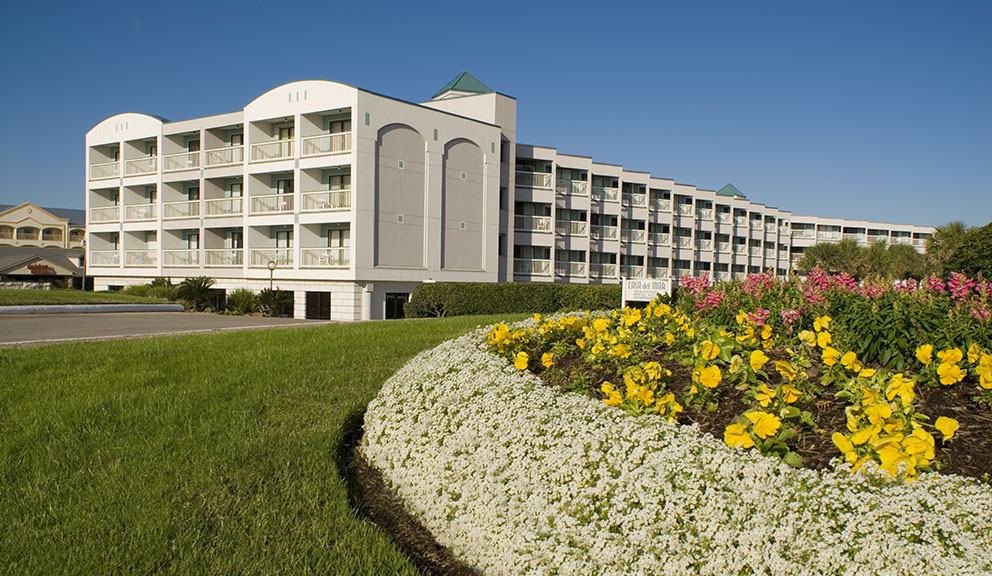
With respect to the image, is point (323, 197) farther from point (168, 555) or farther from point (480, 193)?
point (168, 555)

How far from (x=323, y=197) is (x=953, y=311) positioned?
29249 mm

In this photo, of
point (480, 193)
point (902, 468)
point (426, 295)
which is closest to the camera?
point (902, 468)

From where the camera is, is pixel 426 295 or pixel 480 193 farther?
pixel 480 193

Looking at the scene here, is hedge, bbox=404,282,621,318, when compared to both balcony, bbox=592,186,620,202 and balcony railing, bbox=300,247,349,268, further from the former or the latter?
balcony, bbox=592,186,620,202

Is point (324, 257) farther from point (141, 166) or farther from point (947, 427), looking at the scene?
point (947, 427)

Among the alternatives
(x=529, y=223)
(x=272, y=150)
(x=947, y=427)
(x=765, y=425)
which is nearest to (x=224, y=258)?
(x=272, y=150)

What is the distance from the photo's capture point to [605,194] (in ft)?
166

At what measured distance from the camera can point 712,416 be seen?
4.52 metres

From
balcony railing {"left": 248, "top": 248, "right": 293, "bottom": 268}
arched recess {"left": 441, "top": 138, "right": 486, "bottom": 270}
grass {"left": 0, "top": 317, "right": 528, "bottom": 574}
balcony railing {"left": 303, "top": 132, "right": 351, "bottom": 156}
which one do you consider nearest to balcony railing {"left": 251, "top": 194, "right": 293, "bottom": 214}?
balcony railing {"left": 248, "top": 248, "right": 293, "bottom": 268}

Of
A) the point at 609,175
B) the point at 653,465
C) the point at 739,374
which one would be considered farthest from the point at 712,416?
the point at 609,175

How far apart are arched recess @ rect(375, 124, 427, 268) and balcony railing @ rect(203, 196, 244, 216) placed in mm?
9498

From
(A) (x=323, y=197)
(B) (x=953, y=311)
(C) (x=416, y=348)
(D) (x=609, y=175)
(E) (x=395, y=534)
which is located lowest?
(E) (x=395, y=534)

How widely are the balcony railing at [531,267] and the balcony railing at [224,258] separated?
16289mm

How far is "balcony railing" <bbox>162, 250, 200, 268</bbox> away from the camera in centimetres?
3700
